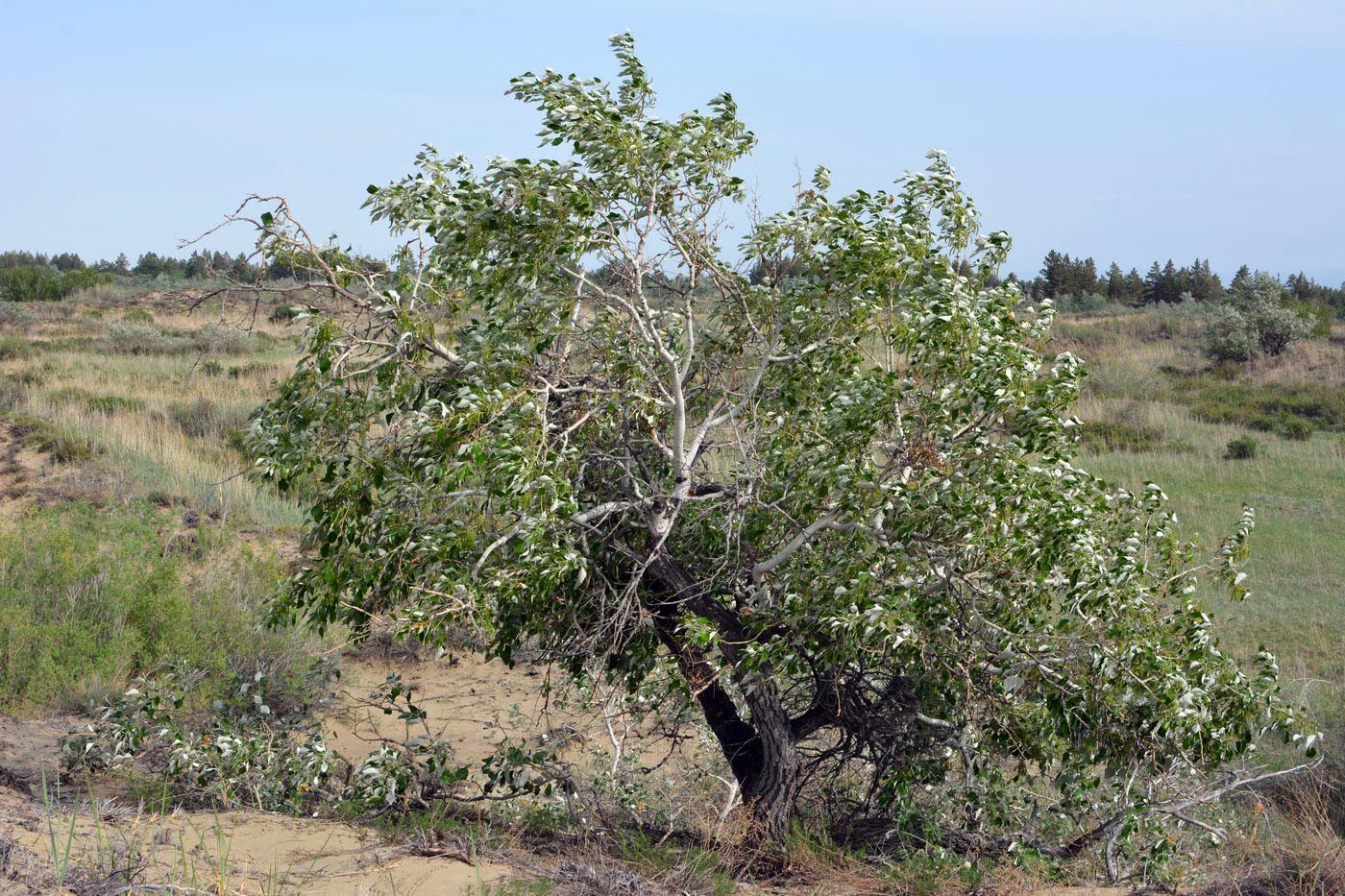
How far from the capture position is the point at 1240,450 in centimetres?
1830

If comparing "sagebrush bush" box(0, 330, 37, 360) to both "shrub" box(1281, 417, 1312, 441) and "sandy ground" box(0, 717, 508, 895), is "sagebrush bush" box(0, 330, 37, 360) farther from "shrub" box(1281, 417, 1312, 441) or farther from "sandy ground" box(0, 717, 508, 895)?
"shrub" box(1281, 417, 1312, 441)

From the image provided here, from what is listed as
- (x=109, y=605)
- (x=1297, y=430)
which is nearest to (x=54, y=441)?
(x=109, y=605)

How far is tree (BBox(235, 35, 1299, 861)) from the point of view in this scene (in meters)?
4.65

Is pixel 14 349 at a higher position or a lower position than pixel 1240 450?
higher

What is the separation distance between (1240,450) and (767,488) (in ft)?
51.1

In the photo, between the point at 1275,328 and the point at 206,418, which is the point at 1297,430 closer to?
the point at 1275,328

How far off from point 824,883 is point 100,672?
607 cm

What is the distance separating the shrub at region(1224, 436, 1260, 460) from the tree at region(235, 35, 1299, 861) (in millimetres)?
14129

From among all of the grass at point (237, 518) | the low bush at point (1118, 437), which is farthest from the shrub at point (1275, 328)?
the low bush at point (1118, 437)

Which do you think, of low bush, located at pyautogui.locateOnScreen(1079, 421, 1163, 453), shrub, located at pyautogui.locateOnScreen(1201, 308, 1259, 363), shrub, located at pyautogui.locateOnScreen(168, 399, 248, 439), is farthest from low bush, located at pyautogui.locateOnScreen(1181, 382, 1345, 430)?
shrub, located at pyautogui.locateOnScreen(168, 399, 248, 439)

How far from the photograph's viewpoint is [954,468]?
4.90m

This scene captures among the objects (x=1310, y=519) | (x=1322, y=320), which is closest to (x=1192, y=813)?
(x=1310, y=519)

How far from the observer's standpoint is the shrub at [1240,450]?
18.2 meters

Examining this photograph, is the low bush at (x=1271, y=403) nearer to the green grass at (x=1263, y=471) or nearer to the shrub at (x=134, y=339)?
the green grass at (x=1263, y=471)
